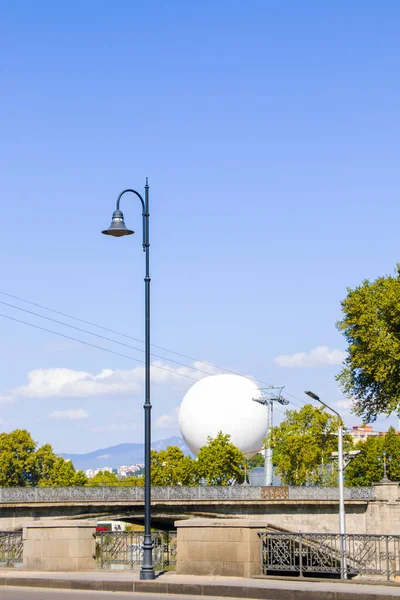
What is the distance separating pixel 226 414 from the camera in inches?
3986

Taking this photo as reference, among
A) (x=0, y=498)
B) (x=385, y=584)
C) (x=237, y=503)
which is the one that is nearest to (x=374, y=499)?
(x=237, y=503)

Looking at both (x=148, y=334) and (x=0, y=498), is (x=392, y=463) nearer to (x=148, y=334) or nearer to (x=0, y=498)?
(x=0, y=498)

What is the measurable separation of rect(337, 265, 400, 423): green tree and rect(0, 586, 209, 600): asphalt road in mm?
39580

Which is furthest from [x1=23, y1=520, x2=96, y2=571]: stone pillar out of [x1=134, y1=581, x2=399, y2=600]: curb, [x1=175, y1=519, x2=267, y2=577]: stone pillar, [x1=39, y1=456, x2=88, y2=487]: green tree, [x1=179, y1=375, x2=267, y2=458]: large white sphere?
[x1=179, y1=375, x2=267, y2=458]: large white sphere

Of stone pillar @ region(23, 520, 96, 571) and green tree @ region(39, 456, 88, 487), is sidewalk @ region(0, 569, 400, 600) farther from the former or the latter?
green tree @ region(39, 456, 88, 487)

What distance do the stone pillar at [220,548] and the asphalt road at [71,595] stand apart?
5.81 feet

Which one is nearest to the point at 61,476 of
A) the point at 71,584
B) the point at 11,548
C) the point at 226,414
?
the point at 226,414

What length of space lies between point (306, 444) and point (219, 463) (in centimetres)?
1455

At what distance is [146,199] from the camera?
25.1m

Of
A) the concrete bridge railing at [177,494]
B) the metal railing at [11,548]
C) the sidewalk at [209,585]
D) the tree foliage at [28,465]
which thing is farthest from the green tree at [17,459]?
the sidewalk at [209,585]

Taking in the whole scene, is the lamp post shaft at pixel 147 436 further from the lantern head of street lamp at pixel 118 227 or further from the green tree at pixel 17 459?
the green tree at pixel 17 459

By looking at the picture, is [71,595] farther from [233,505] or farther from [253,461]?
[253,461]

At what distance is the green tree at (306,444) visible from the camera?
72.4 metres

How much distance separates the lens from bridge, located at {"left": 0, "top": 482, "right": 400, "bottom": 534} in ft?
194
